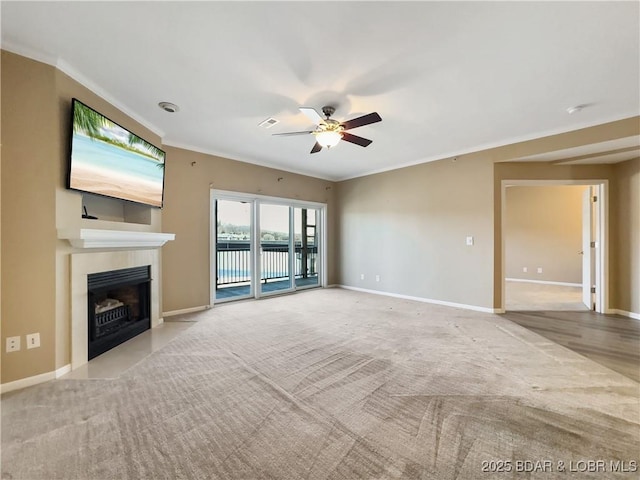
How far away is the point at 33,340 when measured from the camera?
7.66ft

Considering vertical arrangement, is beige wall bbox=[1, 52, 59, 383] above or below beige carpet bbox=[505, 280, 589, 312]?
above

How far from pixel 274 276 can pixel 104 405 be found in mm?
4653

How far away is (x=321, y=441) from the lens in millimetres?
1646

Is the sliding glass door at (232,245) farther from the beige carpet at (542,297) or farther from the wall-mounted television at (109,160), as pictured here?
the beige carpet at (542,297)

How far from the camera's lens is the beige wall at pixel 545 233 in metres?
6.87

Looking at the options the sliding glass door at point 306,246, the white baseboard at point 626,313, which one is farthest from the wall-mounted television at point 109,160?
the white baseboard at point 626,313

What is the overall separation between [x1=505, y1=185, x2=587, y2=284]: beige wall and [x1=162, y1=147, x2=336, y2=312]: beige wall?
6.50 metres

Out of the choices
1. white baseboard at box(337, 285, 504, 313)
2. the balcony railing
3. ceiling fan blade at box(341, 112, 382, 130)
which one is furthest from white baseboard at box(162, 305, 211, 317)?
ceiling fan blade at box(341, 112, 382, 130)

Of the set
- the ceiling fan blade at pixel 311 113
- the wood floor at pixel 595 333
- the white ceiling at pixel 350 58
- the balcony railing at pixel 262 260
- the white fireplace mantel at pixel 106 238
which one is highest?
the white ceiling at pixel 350 58

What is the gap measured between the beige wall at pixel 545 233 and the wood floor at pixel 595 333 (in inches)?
Answer: 116

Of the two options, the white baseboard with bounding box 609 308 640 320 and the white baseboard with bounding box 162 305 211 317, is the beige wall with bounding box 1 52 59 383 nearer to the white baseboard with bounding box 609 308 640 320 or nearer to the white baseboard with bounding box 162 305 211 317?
the white baseboard with bounding box 162 305 211 317

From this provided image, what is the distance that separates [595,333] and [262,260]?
5.36 m

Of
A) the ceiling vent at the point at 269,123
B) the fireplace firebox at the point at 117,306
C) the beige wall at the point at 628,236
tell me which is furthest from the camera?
the beige wall at the point at 628,236

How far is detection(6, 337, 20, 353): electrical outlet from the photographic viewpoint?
2.22 meters
